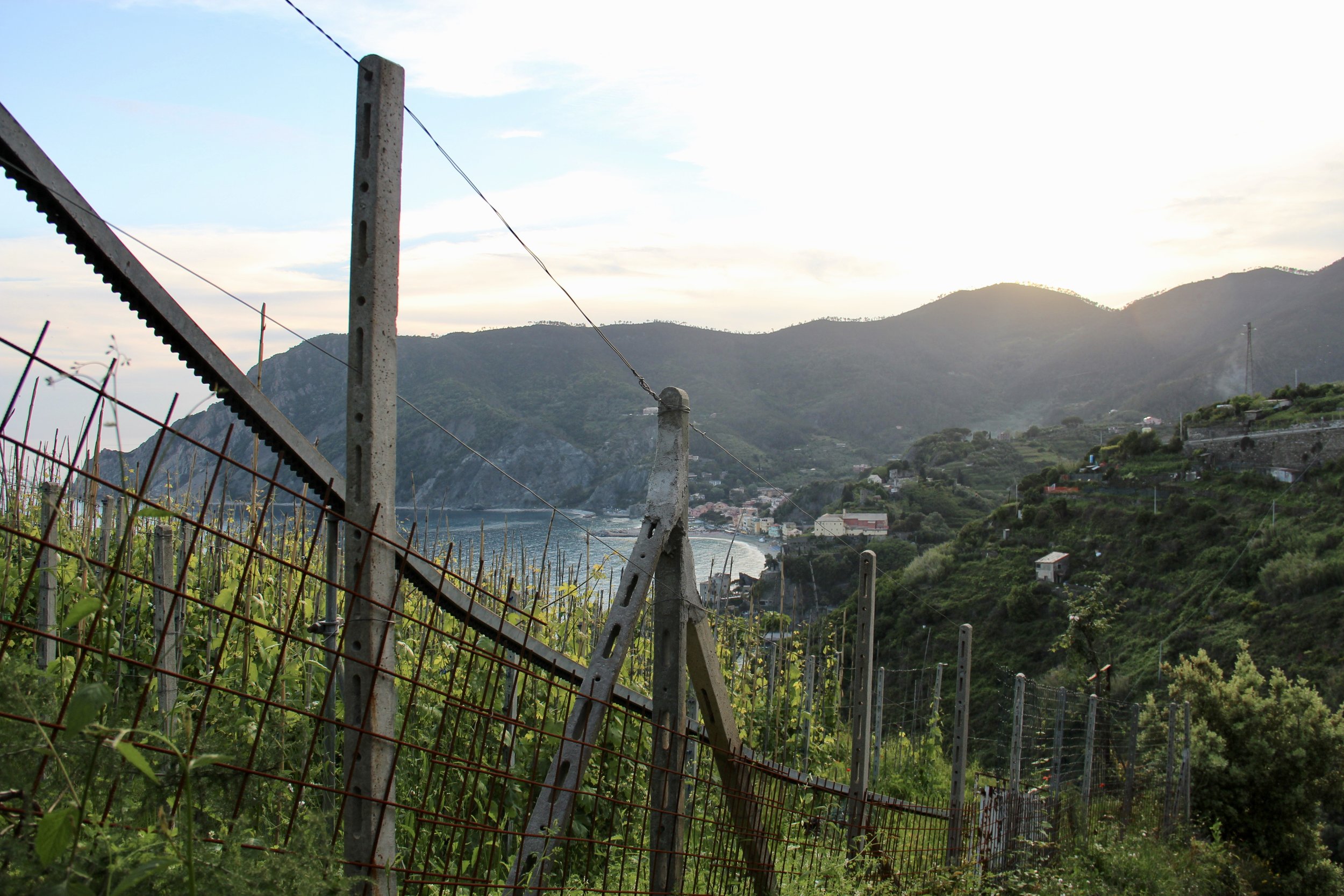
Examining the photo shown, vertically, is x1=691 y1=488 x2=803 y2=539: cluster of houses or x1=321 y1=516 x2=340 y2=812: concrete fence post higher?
x1=321 y1=516 x2=340 y2=812: concrete fence post

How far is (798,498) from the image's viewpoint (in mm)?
57000

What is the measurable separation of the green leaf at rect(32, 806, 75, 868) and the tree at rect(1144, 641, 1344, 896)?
46.7ft

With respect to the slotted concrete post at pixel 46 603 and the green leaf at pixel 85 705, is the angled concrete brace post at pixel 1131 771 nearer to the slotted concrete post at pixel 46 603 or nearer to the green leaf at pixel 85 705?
the slotted concrete post at pixel 46 603

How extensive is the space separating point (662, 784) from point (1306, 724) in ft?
49.9

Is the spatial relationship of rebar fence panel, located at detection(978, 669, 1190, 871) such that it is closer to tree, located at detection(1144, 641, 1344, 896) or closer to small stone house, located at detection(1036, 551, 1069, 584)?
tree, located at detection(1144, 641, 1344, 896)

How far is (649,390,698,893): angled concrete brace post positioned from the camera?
3086 mm

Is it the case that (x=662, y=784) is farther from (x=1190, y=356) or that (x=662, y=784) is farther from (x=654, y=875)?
(x=1190, y=356)

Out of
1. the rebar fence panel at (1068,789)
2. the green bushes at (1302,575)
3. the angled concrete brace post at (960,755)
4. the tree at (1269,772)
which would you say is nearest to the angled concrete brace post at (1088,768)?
the rebar fence panel at (1068,789)

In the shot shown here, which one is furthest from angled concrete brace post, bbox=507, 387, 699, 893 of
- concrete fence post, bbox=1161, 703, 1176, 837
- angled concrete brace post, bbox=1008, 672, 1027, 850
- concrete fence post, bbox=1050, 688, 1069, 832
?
concrete fence post, bbox=1161, 703, 1176, 837

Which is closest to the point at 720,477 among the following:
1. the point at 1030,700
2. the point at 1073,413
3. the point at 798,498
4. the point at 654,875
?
the point at 798,498

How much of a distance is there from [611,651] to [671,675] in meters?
0.35

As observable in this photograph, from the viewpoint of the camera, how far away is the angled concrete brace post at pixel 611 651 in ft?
8.52

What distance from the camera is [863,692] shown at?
5020 millimetres

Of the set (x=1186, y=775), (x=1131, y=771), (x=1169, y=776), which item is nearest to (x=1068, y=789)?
(x=1131, y=771)
